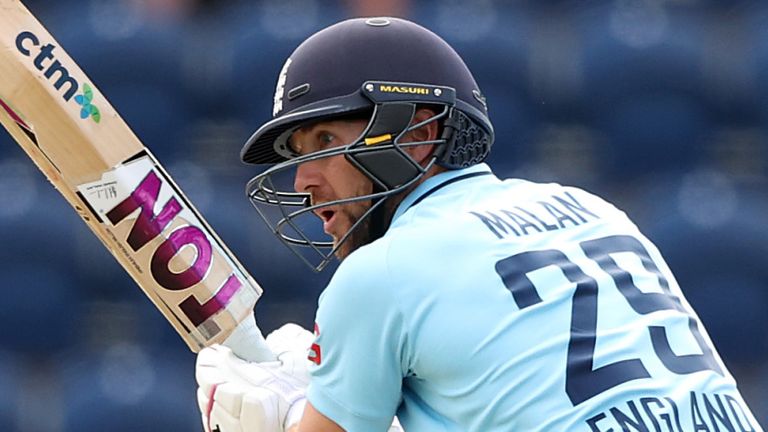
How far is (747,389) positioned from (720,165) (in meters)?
0.72

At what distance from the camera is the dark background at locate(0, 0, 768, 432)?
379 cm

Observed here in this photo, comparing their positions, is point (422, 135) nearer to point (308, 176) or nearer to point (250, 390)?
point (308, 176)

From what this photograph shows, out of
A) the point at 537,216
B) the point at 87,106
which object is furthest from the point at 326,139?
the point at 87,106

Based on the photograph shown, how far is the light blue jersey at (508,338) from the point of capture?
144 cm

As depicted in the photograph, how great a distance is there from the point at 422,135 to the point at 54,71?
0.57 meters

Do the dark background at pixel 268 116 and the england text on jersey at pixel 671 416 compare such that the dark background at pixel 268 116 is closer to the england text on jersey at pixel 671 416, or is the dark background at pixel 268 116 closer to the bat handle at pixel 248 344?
the bat handle at pixel 248 344

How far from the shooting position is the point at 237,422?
5.97 ft

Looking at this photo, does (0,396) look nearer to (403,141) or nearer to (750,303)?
(750,303)

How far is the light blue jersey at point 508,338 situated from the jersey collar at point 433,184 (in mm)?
78

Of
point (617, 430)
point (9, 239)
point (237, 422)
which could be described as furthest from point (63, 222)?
point (617, 430)

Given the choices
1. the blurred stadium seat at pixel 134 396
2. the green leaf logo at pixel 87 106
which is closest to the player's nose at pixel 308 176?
the green leaf logo at pixel 87 106

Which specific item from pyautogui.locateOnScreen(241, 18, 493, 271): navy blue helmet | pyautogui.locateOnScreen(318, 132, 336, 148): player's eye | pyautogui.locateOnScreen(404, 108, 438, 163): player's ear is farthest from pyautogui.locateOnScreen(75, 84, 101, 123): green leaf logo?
pyautogui.locateOnScreen(404, 108, 438, 163): player's ear

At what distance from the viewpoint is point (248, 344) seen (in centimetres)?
200

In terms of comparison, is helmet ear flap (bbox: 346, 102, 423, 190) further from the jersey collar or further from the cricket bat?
the cricket bat
